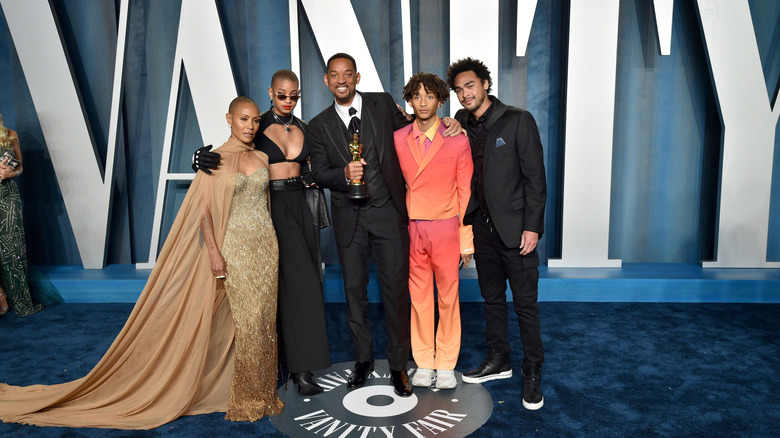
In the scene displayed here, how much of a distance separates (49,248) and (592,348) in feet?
17.9

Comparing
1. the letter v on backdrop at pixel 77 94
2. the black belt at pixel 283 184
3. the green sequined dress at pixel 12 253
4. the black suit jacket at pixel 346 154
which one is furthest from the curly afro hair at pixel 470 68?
the green sequined dress at pixel 12 253

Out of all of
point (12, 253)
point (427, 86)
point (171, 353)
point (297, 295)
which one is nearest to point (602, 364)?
point (297, 295)

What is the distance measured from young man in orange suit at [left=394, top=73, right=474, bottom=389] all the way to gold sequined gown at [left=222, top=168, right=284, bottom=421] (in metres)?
0.82

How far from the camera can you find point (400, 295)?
3.29 metres

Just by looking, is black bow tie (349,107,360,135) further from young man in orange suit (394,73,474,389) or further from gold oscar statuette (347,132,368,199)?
young man in orange suit (394,73,474,389)

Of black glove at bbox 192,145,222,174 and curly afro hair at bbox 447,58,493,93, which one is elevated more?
curly afro hair at bbox 447,58,493,93

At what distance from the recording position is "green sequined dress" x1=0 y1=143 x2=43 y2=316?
4.92m

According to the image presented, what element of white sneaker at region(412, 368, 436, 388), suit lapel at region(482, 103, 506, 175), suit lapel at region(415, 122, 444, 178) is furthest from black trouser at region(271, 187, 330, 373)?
suit lapel at region(482, 103, 506, 175)

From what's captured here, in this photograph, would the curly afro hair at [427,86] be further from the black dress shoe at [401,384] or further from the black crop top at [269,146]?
the black dress shoe at [401,384]

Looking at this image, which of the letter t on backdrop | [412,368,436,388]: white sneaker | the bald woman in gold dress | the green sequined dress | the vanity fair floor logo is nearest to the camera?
the vanity fair floor logo

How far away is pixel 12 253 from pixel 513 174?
14.5ft

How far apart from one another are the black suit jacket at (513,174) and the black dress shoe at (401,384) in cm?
99

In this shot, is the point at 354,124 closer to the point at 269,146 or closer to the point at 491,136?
the point at 269,146

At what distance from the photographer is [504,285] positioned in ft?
11.4
